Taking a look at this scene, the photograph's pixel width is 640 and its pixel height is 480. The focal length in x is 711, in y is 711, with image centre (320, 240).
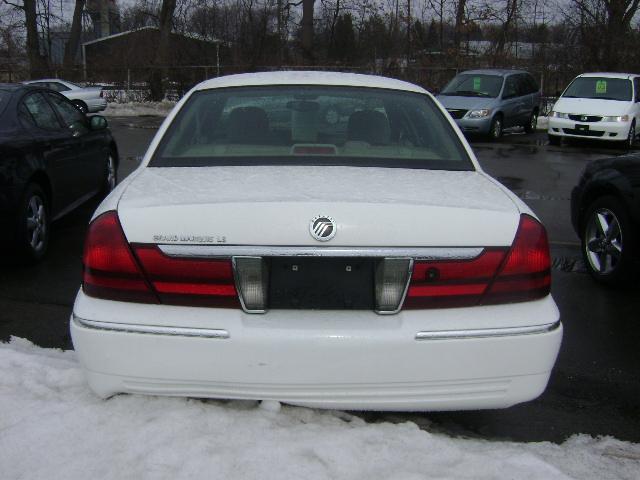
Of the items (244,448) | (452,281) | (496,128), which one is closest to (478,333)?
(452,281)

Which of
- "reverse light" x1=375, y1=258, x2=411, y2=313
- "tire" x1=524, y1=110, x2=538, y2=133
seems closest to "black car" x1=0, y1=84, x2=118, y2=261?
"reverse light" x1=375, y1=258, x2=411, y2=313

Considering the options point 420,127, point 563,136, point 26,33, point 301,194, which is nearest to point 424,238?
point 301,194

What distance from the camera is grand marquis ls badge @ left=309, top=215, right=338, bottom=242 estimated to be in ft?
7.91

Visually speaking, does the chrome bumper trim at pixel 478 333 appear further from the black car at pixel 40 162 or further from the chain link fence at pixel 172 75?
the chain link fence at pixel 172 75

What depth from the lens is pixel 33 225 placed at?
571 cm

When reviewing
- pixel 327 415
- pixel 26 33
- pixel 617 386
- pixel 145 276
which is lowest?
pixel 617 386

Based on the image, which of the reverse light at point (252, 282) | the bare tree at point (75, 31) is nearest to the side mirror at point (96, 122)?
the reverse light at point (252, 282)

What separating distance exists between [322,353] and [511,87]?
16826 millimetres

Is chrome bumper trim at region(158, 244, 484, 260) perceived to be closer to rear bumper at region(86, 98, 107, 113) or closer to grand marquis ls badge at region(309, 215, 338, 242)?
grand marquis ls badge at region(309, 215, 338, 242)

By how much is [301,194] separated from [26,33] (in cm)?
3348

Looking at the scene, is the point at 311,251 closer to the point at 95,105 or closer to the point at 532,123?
the point at 532,123

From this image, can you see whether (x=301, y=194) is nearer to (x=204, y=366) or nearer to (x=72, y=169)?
(x=204, y=366)

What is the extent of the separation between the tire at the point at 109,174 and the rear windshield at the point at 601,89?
11727 mm

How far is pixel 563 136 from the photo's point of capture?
1600cm
